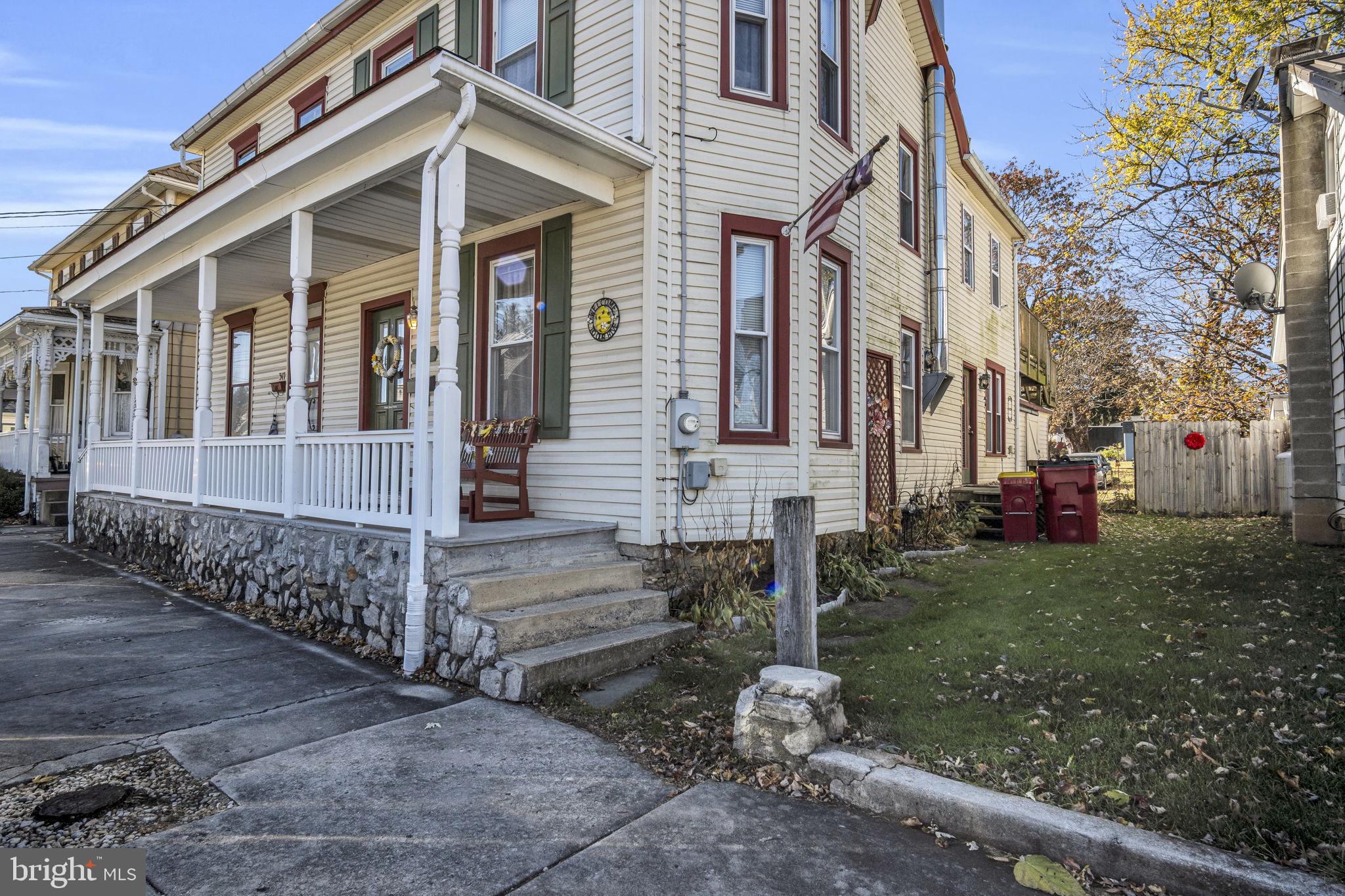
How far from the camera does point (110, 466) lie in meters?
10.6

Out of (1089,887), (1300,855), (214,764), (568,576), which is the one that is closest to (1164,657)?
(1300,855)

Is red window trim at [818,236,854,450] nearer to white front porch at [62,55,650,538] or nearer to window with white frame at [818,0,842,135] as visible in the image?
window with white frame at [818,0,842,135]

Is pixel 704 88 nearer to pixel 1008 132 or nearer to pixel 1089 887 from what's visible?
pixel 1089 887

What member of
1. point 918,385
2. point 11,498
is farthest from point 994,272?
point 11,498

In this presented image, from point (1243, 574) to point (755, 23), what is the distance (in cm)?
684

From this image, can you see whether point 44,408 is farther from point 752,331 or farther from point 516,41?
point 752,331

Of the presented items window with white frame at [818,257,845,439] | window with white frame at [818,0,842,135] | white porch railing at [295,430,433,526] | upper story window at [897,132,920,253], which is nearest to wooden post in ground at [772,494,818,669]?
white porch railing at [295,430,433,526]

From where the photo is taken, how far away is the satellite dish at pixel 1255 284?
8398 mm

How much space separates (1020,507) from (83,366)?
19.6 m

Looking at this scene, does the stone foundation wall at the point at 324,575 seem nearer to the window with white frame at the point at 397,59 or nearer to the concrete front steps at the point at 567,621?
the concrete front steps at the point at 567,621

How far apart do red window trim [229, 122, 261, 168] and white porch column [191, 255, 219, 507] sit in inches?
175

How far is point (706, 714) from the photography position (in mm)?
3951

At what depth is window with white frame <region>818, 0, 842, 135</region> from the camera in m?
7.86

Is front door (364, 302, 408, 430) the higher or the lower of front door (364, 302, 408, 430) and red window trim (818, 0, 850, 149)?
the lower
